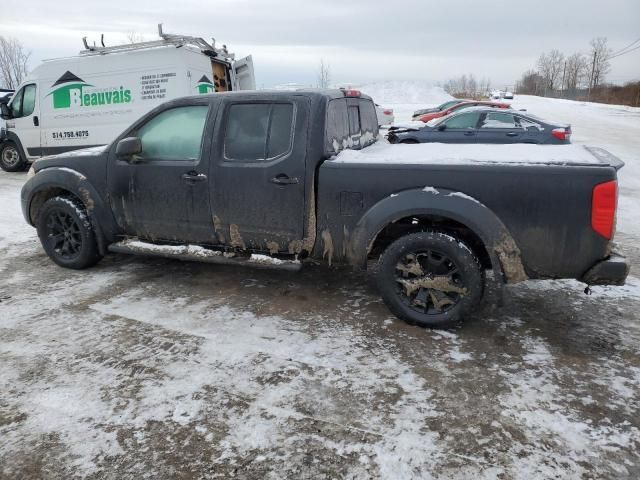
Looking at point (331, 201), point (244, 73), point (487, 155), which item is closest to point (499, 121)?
point (244, 73)

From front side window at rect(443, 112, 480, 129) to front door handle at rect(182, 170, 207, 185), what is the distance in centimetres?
902

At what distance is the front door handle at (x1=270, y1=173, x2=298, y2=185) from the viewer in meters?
3.71

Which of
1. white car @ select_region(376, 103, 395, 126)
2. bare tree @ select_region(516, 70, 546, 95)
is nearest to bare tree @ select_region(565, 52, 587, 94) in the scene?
bare tree @ select_region(516, 70, 546, 95)

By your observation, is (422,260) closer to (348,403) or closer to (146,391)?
(348,403)

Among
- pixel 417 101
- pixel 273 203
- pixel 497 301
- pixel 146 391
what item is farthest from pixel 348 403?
pixel 417 101

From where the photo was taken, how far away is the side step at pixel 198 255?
12.8 feet

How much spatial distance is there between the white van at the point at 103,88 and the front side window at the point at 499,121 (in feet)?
20.9

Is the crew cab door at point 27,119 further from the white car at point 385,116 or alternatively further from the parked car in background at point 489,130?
the white car at point 385,116

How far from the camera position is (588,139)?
17.7 meters

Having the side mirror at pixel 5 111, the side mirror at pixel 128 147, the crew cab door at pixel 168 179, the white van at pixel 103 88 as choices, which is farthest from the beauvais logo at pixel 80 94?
the side mirror at pixel 128 147

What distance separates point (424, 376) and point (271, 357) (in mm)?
A: 1002

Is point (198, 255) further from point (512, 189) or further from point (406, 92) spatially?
point (406, 92)

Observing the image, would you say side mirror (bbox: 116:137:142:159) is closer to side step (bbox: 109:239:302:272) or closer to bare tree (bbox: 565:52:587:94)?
side step (bbox: 109:239:302:272)

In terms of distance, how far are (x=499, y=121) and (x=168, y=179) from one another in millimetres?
9379
